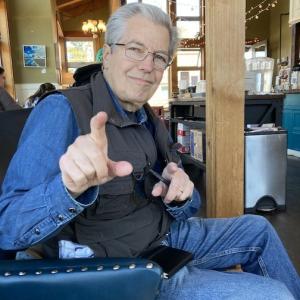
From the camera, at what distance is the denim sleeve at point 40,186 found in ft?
2.21

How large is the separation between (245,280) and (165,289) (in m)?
0.19

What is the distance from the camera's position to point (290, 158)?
5281 mm

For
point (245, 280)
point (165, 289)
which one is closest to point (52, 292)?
point (165, 289)

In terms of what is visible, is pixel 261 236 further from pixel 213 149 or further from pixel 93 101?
pixel 93 101

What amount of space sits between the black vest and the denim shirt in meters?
0.06

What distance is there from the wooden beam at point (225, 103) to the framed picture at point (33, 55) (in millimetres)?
4709

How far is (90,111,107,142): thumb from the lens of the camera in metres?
0.58

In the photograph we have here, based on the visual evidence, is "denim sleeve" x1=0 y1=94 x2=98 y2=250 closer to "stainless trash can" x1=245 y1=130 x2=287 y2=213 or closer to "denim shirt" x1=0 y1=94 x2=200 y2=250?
"denim shirt" x1=0 y1=94 x2=200 y2=250

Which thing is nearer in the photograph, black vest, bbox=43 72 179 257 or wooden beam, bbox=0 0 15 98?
black vest, bbox=43 72 179 257

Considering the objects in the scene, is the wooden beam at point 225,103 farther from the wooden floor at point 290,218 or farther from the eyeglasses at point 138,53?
the wooden floor at point 290,218

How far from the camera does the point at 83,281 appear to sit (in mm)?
603

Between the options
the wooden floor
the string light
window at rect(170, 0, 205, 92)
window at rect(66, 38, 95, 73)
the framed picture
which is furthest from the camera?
window at rect(66, 38, 95, 73)

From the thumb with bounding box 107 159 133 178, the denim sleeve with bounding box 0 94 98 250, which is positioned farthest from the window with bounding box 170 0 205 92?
the thumb with bounding box 107 159 133 178

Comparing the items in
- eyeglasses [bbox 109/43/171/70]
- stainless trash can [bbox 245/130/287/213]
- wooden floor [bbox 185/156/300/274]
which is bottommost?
wooden floor [bbox 185/156/300/274]
